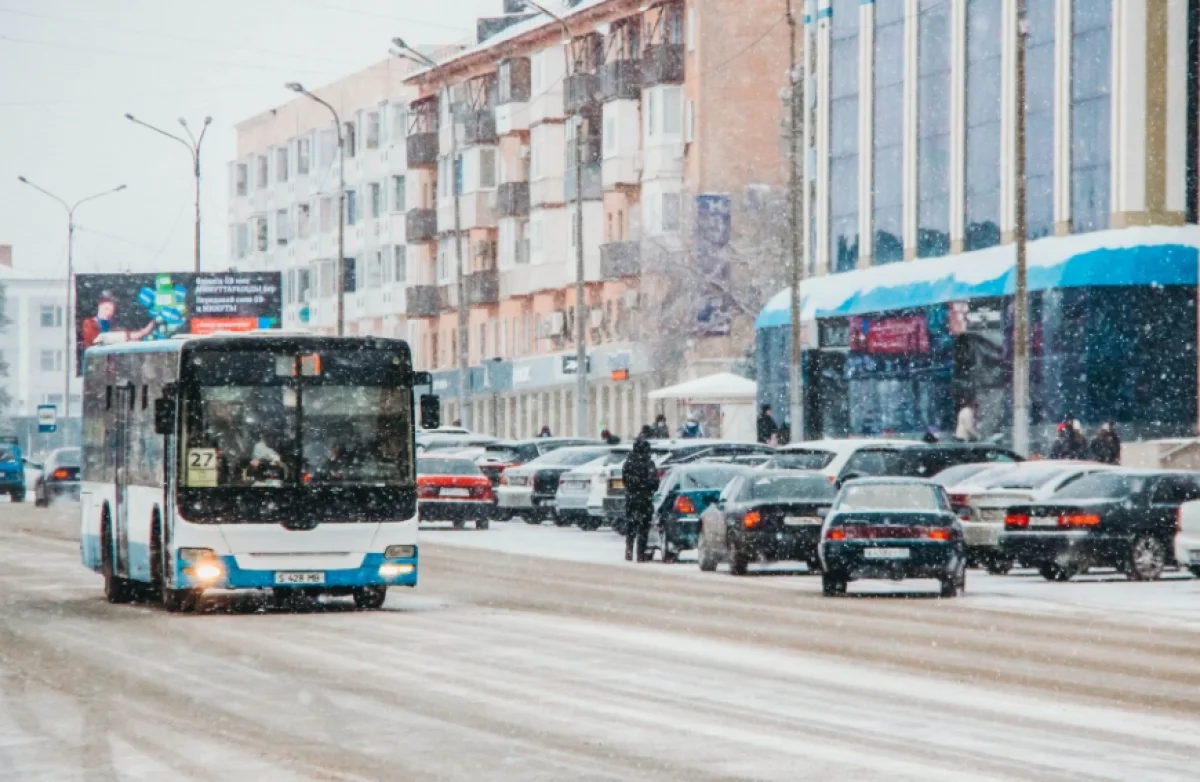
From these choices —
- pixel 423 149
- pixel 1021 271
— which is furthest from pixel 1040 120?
pixel 423 149

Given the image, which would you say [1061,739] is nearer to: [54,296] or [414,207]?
[414,207]

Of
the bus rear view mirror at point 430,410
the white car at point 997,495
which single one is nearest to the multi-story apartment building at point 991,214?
the white car at point 997,495

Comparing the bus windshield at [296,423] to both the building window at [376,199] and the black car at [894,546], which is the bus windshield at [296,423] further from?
the building window at [376,199]

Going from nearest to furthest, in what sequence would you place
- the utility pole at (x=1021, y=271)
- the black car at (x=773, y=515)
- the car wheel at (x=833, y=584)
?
the car wheel at (x=833, y=584) < the black car at (x=773, y=515) < the utility pole at (x=1021, y=271)

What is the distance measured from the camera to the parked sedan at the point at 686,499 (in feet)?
128

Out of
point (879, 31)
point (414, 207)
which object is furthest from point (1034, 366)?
point (414, 207)

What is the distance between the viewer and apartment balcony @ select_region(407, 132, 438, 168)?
107500 millimetres

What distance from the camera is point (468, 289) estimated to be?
103562 millimetres

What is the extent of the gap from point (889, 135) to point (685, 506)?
1077 inches

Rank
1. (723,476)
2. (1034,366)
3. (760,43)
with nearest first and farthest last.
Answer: (723,476) < (1034,366) < (760,43)

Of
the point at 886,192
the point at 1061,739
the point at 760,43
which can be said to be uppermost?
the point at 760,43

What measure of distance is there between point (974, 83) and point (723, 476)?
2303 centimetres

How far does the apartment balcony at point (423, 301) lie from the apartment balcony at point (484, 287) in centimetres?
417

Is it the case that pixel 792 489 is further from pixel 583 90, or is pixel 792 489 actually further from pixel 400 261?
pixel 400 261
